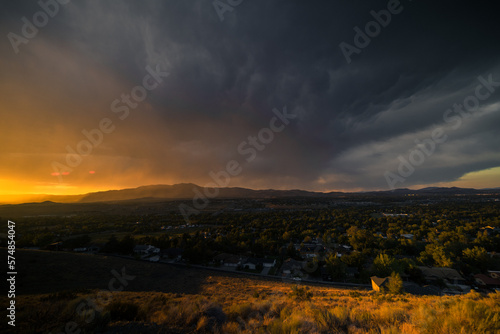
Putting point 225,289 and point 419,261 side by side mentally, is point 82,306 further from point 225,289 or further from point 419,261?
point 419,261


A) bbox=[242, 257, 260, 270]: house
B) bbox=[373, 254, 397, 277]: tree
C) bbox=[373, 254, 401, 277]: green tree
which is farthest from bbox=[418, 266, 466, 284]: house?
bbox=[242, 257, 260, 270]: house

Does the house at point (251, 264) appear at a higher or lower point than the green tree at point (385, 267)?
lower

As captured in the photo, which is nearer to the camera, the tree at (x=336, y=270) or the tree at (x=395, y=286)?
the tree at (x=395, y=286)

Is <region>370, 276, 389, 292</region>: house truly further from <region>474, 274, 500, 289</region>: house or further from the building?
<region>474, 274, 500, 289</region>: house

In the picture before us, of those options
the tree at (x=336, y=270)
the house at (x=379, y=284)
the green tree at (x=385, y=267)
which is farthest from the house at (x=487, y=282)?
the tree at (x=336, y=270)

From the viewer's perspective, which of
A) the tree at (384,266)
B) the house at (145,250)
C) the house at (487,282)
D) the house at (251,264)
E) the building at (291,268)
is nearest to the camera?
the house at (487,282)

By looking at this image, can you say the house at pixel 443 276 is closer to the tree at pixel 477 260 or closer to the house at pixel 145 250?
the tree at pixel 477 260

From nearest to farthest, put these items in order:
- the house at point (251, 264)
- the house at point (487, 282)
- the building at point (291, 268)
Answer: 1. the house at point (487, 282)
2. the building at point (291, 268)
3. the house at point (251, 264)

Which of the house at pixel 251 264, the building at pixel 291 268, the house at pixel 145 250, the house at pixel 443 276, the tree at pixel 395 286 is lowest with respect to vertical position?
the house at pixel 251 264

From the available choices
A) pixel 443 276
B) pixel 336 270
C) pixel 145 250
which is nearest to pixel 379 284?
pixel 336 270
